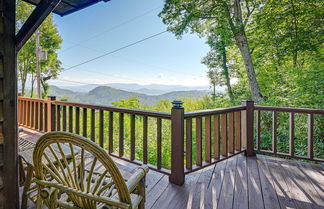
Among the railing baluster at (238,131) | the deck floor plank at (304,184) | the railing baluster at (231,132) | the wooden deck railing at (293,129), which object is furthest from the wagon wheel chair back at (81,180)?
the wooden deck railing at (293,129)

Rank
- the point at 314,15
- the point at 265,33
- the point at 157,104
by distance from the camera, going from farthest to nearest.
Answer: the point at 157,104, the point at 265,33, the point at 314,15

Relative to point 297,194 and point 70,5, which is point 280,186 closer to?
point 297,194

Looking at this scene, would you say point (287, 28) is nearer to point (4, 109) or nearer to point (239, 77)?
point (239, 77)

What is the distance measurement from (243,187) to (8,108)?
2.40 meters

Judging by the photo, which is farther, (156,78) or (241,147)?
(156,78)

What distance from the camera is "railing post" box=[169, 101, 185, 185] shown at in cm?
204

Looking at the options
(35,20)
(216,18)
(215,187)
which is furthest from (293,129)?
(216,18)

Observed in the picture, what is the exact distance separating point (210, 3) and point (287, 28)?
3.06m

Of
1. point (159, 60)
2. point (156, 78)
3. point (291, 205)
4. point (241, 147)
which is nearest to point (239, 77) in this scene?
point (241, 147)

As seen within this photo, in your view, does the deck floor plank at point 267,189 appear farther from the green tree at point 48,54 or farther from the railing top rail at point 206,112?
the green tree at point 48,54

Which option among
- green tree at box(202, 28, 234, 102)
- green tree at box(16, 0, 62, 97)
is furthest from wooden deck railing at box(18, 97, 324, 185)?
green tree at box(16, 0, 62, 97)

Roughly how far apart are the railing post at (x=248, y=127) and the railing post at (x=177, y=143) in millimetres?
1485

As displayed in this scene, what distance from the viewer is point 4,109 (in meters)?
1.36

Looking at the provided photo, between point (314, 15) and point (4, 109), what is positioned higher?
point (314, 15)
